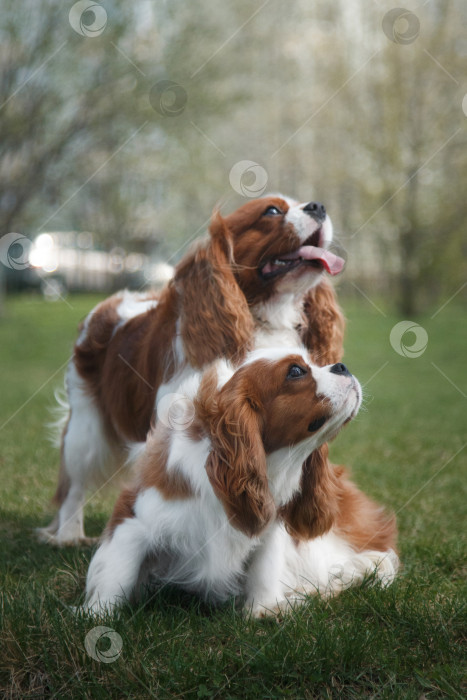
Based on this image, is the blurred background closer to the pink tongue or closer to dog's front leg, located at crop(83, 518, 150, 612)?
the pink tongue

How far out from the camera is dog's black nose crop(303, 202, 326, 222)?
3555 millimetres

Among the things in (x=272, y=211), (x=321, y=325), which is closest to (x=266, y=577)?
(x=321, y=325)

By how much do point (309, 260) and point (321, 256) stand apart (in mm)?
73

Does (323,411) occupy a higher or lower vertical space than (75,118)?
higher

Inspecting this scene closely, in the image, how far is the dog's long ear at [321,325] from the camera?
3811 millimetres

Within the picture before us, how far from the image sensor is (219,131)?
1944 cm

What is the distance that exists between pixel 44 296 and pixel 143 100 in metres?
8.88

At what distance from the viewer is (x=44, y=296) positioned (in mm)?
22203

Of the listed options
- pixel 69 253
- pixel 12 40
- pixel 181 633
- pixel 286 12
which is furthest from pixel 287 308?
pixel 286 12

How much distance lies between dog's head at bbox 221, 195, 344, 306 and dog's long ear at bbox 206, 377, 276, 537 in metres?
1.07

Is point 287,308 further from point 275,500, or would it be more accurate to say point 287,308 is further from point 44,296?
point 44,296

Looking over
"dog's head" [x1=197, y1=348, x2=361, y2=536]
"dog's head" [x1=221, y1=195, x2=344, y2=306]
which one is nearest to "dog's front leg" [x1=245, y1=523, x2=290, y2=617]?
"dog's head" [x1=197, y1=348, x2=361, y2=536]

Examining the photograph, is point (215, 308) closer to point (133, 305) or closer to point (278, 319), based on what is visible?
point (278, 319)

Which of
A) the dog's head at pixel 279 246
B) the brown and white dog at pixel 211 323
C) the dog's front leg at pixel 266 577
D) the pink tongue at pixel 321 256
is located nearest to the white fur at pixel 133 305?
the brown and white dog at pixel 211 323
